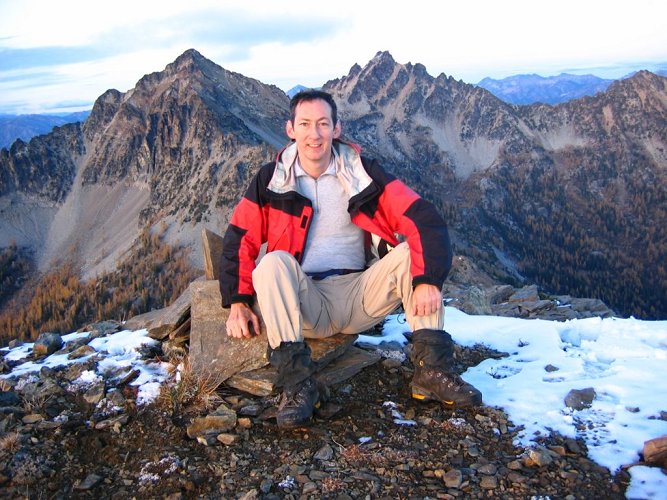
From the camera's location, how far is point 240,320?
6.21 m

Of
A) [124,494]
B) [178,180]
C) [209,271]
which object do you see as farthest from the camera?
[178,180]

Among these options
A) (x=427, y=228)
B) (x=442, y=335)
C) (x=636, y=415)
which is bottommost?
(x=636, y=415)

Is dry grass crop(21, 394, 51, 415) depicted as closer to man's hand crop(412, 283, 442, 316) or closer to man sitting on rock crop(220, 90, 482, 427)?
man sitting on rock crop(220, 90, 482, 427)

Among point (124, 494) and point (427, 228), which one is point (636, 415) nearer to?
point (427, 228)

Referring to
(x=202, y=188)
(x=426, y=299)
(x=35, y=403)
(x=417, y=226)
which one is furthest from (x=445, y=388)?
(x=202, y=188)

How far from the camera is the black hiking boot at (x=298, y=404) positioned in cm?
541

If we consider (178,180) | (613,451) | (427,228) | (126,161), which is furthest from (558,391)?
(126,161)

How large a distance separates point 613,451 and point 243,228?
483 cm

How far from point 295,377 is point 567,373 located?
387cm

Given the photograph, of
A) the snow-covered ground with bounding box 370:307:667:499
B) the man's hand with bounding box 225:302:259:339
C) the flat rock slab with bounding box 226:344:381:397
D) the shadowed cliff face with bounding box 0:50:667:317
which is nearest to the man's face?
the man's hand with bounding box 225:302:259:339

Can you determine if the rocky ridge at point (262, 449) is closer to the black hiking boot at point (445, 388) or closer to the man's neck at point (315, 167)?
the black hiking boot at point (445, 388)

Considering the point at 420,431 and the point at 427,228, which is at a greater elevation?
the point at 427,228

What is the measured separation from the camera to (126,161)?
155m

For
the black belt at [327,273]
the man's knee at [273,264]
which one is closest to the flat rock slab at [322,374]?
the black belt at [327,273]
